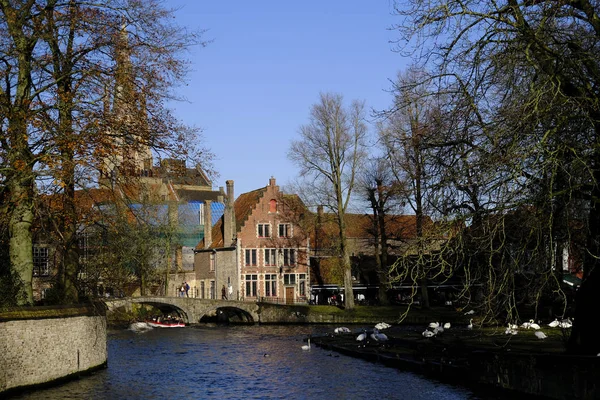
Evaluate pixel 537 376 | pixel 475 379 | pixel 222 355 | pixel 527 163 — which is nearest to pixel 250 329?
pixel 222 355

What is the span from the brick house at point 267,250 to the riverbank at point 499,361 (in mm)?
27457

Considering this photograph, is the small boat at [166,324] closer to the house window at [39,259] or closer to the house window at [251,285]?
the house window at [251,285]

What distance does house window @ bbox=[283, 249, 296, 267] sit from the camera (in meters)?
62.8

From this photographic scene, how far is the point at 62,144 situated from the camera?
62.7 ft

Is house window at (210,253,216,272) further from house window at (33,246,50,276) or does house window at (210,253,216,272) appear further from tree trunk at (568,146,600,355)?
tree trunk at (568,146,600,355)

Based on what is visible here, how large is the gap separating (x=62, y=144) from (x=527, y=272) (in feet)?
38.0

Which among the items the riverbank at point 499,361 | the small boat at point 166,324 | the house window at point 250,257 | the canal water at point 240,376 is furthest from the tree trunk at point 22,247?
the house window at point 250,257

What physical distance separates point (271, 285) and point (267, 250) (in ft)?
9.51

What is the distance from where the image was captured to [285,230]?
63.2 m

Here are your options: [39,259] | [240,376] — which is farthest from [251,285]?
[240,376]

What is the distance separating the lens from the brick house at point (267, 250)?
61969mm

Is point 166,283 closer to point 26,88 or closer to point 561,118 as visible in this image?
point 26,88

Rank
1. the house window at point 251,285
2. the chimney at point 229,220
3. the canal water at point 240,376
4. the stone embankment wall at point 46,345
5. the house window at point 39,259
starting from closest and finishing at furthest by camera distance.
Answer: the stone embankment wall at point 46,345, the canal water at point 240,376, the house window at point 39,259, the house window at point 251,285, the chimney at point 229,220

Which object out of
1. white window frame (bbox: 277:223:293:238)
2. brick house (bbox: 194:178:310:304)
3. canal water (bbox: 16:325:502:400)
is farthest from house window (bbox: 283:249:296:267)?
canal water (bbox: 16:325:502:400)
